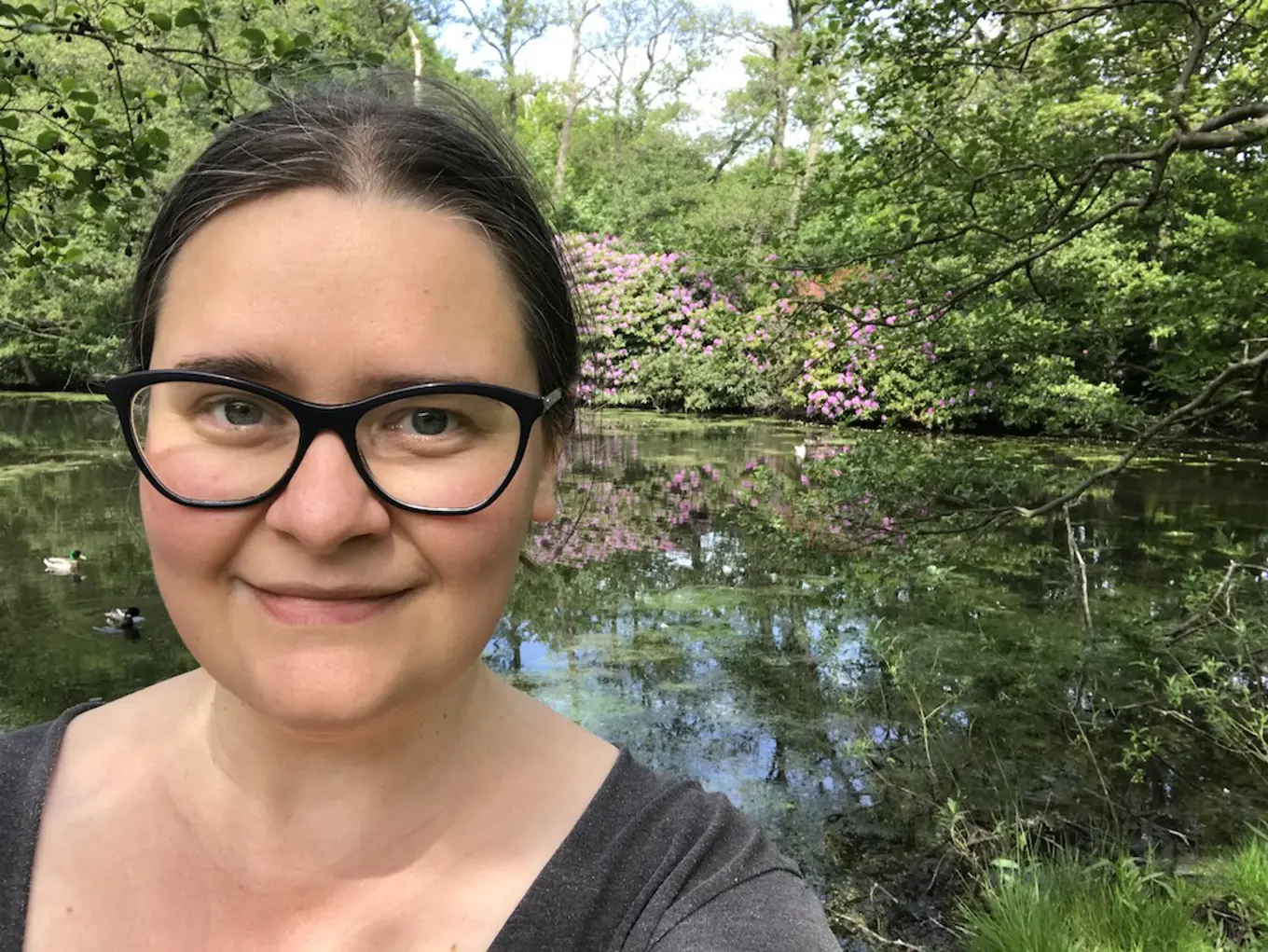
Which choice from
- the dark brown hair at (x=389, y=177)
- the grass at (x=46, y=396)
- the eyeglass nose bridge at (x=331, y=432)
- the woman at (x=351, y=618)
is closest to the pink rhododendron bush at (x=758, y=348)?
the dark brown hair at (x=389, y=177)

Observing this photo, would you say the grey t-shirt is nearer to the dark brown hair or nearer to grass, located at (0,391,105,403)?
the dark brown hair

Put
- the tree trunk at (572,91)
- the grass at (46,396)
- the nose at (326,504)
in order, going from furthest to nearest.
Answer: the tree trunk at (572,91)
the grass at (46,396)
the nose at (326,504)

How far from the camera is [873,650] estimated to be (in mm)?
4680

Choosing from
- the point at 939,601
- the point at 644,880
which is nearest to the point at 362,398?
the point at 644,880

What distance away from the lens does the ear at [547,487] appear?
88 cm

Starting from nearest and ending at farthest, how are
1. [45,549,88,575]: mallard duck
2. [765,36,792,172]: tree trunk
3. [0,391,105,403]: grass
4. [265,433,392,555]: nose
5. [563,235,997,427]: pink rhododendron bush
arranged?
[265,433,392,555]: nose, [563,235,997,427]: pink rhododendron bush, [45,549,88,575]: mallard duck, [0,391,105,403]: grass, [765,36,792,172]: tree trunk

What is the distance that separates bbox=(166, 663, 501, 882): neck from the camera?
803 mm

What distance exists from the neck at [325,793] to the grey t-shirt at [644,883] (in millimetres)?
133

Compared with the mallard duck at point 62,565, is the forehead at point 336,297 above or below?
above

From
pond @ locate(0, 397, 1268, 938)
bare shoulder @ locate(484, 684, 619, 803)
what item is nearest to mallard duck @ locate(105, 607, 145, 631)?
pond @ locate(0, 397, 1268, 938)

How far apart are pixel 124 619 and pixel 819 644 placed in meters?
3.89

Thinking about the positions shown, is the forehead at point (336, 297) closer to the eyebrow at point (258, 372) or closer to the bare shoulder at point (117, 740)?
the eyebrow at point (258, 372)

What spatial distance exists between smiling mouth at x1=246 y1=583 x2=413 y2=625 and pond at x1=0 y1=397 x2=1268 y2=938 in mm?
761

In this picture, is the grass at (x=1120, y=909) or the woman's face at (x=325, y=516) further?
the grass at (x=1120, y=909)
